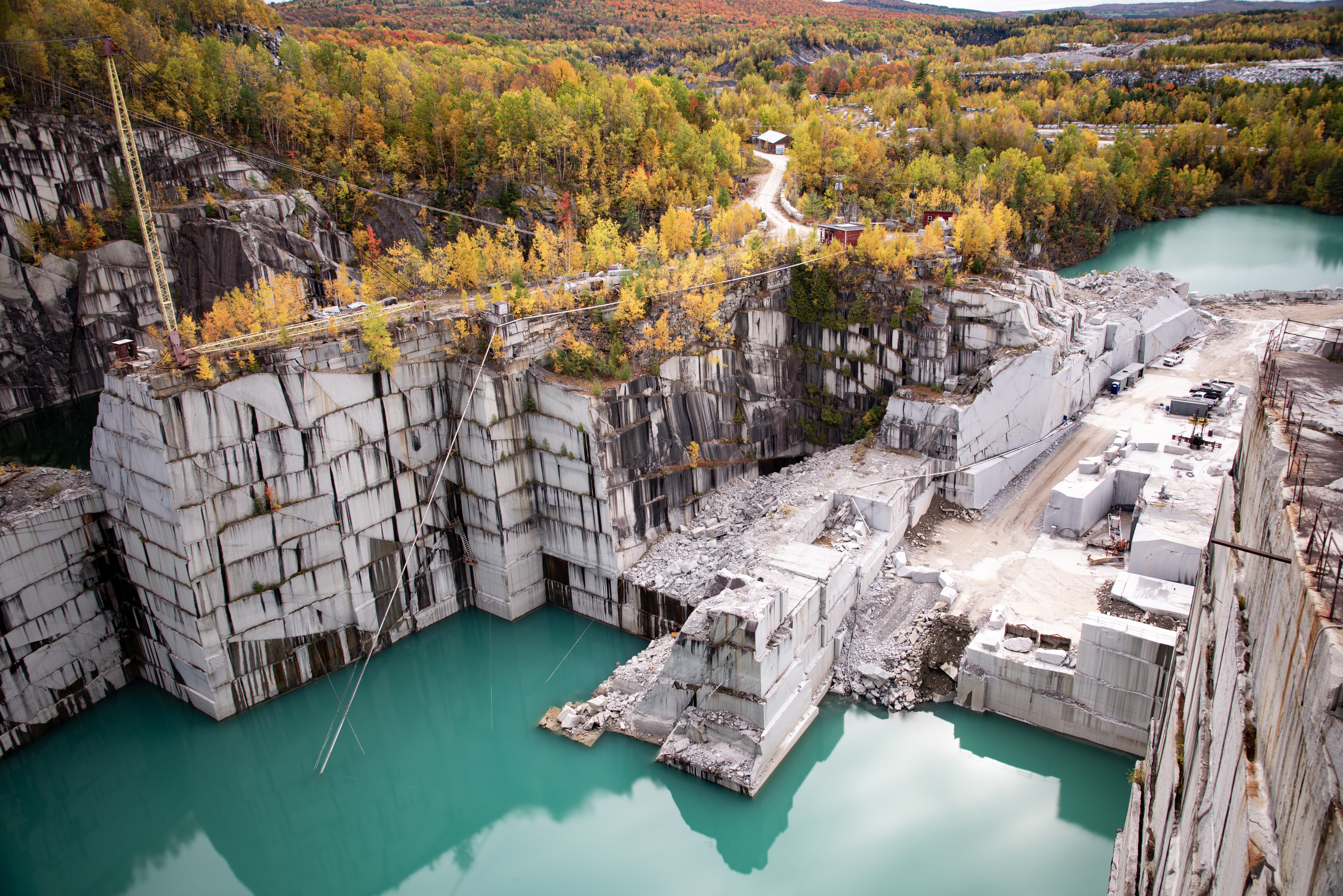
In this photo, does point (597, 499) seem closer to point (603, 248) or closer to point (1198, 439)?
point (603, 248)

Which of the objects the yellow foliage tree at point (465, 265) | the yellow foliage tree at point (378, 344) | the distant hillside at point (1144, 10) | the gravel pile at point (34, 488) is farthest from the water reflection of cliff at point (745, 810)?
the distant hillside at point (1144, 10)

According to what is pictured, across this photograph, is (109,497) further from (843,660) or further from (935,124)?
(935,124)

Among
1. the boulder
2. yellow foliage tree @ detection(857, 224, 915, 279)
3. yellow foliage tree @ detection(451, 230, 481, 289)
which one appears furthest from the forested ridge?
the boulder

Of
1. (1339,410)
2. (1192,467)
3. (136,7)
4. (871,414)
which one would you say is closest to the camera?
(1339,410)

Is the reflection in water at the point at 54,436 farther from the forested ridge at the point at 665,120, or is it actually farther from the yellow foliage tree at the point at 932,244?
the yellow foliage tree at the point at 932,244

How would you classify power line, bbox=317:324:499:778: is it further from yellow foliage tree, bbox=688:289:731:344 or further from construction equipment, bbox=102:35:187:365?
construction equipment, bbox=102:35:187:365

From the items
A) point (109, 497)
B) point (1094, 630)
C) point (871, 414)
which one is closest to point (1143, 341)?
point (871, 414)
